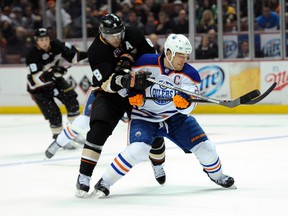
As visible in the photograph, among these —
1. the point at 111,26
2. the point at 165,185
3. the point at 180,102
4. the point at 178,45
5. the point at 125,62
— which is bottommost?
the point at 165,185

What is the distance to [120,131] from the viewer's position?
10453 mm

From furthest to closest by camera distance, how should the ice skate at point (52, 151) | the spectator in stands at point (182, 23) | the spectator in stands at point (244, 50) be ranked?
the spectator in stands at point (182, 23) → the spectator in stands at point (244, 50) → the ice skate at point (52, 151)

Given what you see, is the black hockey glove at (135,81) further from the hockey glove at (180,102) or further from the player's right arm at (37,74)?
the player's right arm at (37,74)

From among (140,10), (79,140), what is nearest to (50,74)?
(79,140)

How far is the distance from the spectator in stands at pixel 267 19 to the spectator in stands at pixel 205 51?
808 mm

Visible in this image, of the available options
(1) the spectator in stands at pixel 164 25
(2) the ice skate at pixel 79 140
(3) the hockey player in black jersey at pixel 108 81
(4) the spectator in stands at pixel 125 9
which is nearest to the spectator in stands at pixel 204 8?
(1) the spectator in stands at pixel 164 25

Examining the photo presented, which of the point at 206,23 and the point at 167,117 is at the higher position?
the point at 206,23

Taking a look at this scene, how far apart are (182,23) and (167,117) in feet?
25.6

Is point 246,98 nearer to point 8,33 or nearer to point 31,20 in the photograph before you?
point 31,20

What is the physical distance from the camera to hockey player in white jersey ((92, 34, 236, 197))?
5195mm

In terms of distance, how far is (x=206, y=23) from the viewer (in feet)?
42.3

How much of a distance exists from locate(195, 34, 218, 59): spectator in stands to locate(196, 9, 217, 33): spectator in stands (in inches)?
4.2

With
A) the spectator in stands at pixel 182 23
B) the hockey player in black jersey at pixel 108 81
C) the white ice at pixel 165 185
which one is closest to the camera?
the white ice at pixel 165 185

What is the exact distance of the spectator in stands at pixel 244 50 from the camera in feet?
41.1
